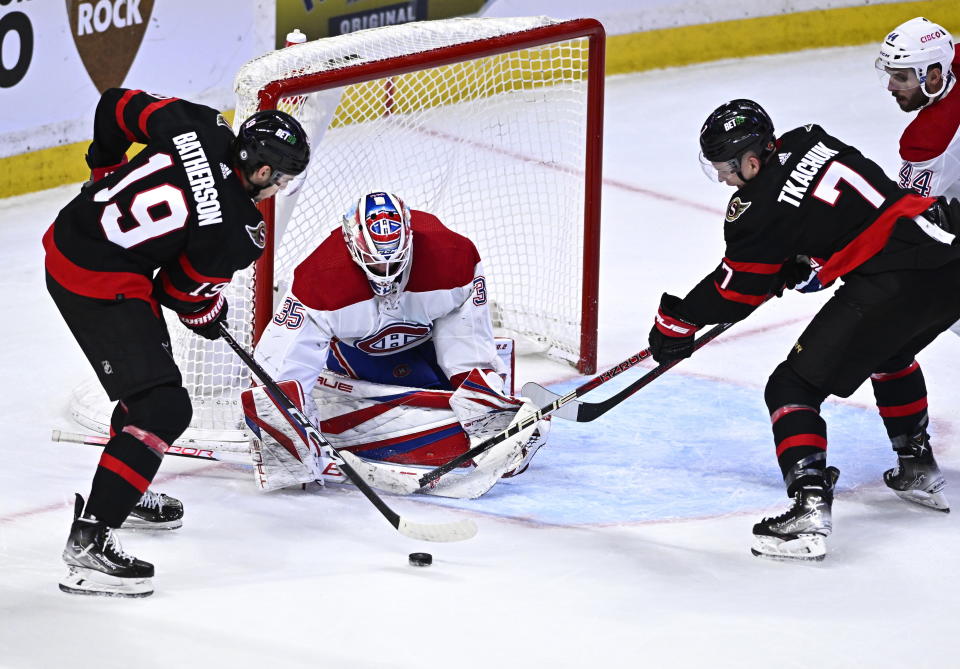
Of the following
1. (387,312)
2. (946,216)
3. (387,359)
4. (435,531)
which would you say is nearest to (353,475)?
(435,531)

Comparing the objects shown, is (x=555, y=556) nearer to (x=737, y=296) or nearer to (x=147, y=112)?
(x=737, y=296)

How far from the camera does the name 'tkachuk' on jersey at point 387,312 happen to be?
3.91 meters

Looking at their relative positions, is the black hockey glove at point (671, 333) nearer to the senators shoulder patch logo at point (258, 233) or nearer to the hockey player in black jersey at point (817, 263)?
the hockey player in black jersey at point (817, 263)

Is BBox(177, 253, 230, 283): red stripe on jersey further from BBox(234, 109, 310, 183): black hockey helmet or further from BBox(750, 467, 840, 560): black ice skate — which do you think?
BBox(750, 467, 840, 560): black ice skate

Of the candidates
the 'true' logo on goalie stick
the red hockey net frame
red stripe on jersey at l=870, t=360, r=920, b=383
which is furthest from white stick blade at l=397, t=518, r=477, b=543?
the 'true' logo on goalie stick

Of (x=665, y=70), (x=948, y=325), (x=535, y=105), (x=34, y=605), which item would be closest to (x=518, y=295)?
(x=535, y=105)

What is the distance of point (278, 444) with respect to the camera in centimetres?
386

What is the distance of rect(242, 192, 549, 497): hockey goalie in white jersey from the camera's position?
3.84 meters

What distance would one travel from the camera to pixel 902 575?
3434 millimetres

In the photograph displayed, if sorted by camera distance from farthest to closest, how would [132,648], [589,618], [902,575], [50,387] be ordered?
[50,387] < [902,575] < [589,618] < [132,648]

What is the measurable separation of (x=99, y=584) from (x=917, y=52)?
8.10ft

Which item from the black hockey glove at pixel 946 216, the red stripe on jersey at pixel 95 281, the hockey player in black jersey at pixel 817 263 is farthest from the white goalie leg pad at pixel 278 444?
the black hockey glove at pixel 946 216

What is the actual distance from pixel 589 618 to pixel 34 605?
1176 millimetres

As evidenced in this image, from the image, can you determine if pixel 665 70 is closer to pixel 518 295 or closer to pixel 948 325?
pixel 518 295
